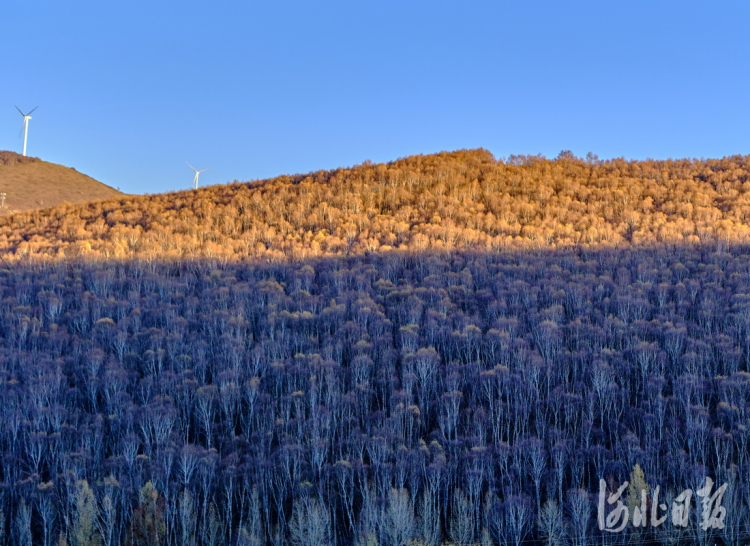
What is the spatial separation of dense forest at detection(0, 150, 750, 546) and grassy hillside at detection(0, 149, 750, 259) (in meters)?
0.51

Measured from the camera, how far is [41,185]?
101 m

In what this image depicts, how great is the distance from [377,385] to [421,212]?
99.4 feet

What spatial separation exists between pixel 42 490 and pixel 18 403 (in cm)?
544

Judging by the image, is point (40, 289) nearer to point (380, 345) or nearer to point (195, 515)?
point (380, 345)

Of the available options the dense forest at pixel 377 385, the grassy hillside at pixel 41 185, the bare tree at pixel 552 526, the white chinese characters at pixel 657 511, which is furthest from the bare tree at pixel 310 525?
the grassy hillside at pixel 41 185

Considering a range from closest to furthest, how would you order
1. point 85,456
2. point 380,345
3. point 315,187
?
1. point 85,456
2. point 380,345
3. point 315,187

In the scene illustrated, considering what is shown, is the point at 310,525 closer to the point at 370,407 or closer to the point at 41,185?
the point at 370,407

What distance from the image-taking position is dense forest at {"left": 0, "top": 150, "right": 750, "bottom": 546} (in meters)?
20.6

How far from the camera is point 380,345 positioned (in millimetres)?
31812

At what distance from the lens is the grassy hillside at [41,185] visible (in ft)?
306

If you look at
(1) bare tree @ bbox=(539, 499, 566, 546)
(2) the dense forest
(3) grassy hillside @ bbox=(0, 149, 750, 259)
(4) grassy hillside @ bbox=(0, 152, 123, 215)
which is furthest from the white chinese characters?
(4) grassy hillside @ bbox=(0, 152, 123, 215)

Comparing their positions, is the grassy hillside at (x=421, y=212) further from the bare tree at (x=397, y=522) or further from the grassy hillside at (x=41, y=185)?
the grassy hillside at (x=41, y=185)

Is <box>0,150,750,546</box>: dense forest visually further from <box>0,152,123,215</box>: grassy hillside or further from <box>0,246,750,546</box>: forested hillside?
<box>0,152,123,215</box>: grassy hillside

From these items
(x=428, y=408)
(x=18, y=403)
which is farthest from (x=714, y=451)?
(x=18, y=403)
